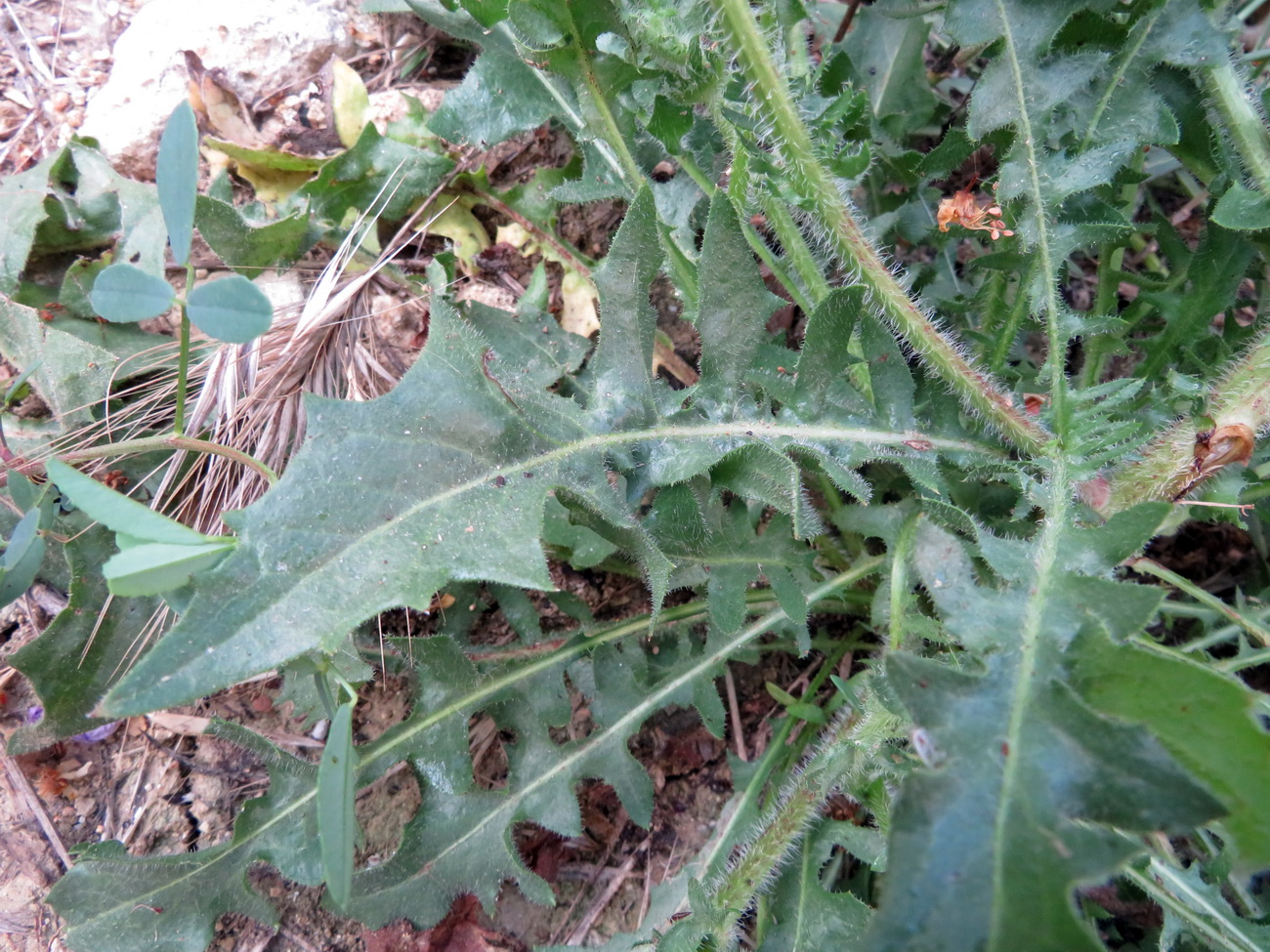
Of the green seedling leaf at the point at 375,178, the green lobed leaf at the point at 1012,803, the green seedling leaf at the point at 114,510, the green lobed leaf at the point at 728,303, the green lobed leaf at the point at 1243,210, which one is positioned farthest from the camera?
the green seedling leaf at the point at 375,178

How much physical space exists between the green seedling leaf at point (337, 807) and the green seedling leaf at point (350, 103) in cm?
175

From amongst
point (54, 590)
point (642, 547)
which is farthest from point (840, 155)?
point (54, 590)

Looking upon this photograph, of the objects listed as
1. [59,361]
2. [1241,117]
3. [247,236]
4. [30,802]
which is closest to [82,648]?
[30,802]

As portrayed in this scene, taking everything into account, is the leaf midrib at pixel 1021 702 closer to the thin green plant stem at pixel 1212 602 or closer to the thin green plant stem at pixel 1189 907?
the thin green plant stem at pixel 1212 602

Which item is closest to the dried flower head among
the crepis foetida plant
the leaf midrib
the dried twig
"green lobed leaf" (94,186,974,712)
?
the crepis foetida plant

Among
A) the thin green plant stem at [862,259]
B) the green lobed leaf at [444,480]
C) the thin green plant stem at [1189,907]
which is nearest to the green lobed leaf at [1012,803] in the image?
the green lobed leaf at [444,480]

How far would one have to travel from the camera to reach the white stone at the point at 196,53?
2.11 m

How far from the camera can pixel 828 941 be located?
4.97 feet

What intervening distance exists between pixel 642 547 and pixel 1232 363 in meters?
1.33

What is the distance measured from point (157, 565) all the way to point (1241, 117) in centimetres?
219

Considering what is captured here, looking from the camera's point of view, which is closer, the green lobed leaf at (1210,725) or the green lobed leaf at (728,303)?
the green lobed leaf at (1210,725)

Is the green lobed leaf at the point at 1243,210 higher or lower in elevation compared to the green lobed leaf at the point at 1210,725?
higher

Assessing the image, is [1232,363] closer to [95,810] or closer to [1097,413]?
[1097,413]

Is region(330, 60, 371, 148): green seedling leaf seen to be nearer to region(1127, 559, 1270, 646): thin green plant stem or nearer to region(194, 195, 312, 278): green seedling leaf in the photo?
region(194, 195, 312, 278): green seedling leaf
